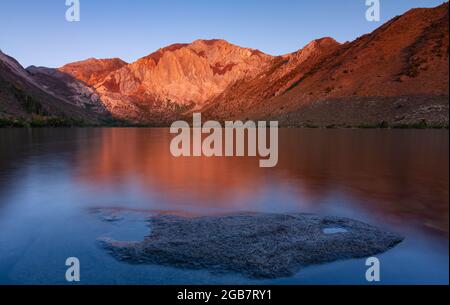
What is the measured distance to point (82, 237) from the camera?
14.8 metres

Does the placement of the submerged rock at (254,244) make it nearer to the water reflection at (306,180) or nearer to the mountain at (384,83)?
the water reflection at (306,180)

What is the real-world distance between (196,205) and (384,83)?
135537 millimetres

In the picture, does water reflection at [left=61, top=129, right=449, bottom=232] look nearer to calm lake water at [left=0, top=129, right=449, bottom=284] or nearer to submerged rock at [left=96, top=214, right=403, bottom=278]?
calm lake water at [left=0, top=129, right=449, bottom=284]

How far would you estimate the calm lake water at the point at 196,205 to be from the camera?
442 inches

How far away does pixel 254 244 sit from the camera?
1326 cm

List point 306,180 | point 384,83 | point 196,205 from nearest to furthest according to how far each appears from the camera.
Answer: point 196,205
point 306,180
point 384,83

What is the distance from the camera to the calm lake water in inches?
442

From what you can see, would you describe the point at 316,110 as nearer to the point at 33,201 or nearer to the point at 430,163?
the point at 430,163

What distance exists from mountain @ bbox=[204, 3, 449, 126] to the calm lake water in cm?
8521

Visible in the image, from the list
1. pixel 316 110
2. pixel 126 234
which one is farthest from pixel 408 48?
pixel 126 234

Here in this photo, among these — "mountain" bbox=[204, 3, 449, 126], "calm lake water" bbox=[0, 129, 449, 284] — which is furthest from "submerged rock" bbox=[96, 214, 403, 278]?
"mountain" bbox=[204, 3, 449, 126]

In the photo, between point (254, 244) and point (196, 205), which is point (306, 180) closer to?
point (196, 205)

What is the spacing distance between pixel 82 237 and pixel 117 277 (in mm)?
4381

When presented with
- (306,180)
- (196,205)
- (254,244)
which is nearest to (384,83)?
(306,180)
